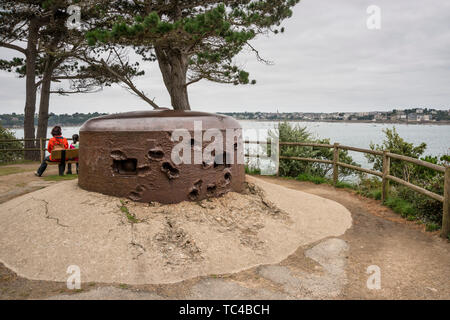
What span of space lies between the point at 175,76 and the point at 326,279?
310 inches

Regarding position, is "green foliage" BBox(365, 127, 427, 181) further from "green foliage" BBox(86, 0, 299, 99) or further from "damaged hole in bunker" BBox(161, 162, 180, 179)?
"damaged hole in bunker" BBox(161, 162, 180, 179)

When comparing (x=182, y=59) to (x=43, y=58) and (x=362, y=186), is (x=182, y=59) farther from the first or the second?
(x=43, y=58)

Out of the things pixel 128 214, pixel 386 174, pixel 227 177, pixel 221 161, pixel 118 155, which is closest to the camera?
pixel 128 214

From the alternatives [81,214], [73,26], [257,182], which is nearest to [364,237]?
[257,182]

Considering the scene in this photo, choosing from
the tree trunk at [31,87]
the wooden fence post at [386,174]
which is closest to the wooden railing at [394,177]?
the wooden fence post at [386,174]

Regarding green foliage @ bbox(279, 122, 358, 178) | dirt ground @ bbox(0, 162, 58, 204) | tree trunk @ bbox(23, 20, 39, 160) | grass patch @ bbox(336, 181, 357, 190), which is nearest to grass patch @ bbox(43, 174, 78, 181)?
dirt ground @ bbox(0, 162, 58, 204)

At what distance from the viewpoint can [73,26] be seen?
38.5ft

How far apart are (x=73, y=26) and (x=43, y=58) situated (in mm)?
4309

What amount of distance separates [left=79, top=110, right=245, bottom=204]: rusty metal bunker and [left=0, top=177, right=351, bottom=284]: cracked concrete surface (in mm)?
191

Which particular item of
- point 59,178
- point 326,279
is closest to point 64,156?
point 59,178

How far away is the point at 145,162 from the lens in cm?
489

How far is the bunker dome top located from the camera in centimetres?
496

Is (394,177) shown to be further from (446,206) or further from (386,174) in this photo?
(446,206)

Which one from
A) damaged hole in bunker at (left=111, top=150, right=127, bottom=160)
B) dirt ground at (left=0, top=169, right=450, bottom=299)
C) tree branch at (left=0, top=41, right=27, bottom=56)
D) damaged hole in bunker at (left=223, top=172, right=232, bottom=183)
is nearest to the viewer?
dirt ground at (left=0, top=169, right=450, bottom=299)
